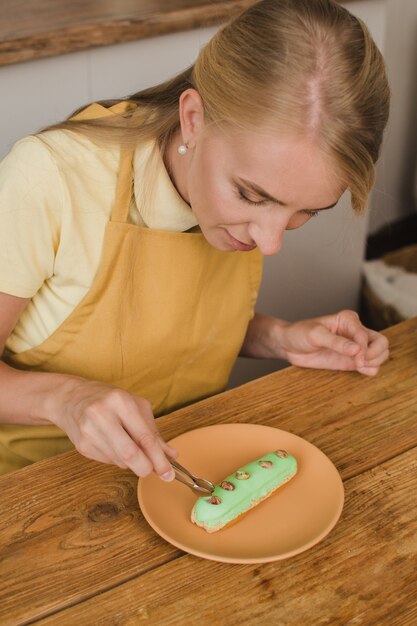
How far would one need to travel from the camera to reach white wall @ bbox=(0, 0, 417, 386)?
166 centimetres

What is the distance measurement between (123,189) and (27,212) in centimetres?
16

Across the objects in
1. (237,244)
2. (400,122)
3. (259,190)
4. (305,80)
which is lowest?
(400,122)

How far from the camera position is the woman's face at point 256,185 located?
3.40 ft

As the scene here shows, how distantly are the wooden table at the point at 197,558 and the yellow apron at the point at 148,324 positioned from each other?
18cm

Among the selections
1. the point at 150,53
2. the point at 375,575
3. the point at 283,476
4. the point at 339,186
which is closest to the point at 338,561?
the point at 375,575

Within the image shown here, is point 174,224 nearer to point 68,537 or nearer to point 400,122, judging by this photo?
point 68,537

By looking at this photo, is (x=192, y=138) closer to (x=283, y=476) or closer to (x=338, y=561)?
(x=283, y=476)

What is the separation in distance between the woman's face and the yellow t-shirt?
0.12 metres

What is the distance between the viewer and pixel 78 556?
94 cm

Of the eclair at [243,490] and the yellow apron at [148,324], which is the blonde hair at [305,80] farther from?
the eclair at [243,490]

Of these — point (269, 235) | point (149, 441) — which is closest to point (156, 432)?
point (149, 441)

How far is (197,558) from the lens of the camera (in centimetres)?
94

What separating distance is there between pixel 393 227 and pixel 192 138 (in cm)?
220

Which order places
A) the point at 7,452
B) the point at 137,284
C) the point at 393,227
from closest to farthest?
the point at 137,284 → the point at 7,452 → the point at 393,227
